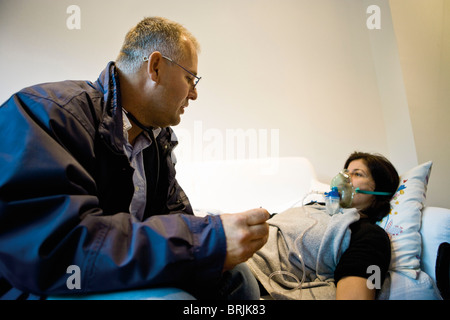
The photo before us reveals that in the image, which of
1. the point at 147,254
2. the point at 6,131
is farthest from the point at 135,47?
the point at 147,254

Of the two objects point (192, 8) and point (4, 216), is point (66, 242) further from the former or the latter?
point (192, 8)

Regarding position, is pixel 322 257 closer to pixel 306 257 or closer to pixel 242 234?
pixel 306 257

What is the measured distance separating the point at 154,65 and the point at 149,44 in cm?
10

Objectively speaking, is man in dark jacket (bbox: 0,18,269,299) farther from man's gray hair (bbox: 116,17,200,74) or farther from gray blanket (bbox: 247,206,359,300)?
gray blanket (bbox: 247,206,359,300)

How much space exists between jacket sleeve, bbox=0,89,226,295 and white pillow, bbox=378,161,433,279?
84cm

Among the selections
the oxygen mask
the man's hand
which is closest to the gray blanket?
the oxygen mask

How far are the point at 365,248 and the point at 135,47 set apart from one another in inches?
45.9

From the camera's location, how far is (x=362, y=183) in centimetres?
133

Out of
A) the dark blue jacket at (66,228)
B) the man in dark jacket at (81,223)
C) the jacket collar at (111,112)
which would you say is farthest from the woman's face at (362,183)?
the jacket collar at (111,112)

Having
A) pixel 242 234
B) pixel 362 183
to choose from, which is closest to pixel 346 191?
pixel 362 183

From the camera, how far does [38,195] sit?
1.64 feet

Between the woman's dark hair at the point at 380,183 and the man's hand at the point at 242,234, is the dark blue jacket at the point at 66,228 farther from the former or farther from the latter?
the woman's dark hair at the point at 380,183

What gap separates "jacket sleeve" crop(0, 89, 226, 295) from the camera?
458 mm

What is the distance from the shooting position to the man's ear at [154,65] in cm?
96
